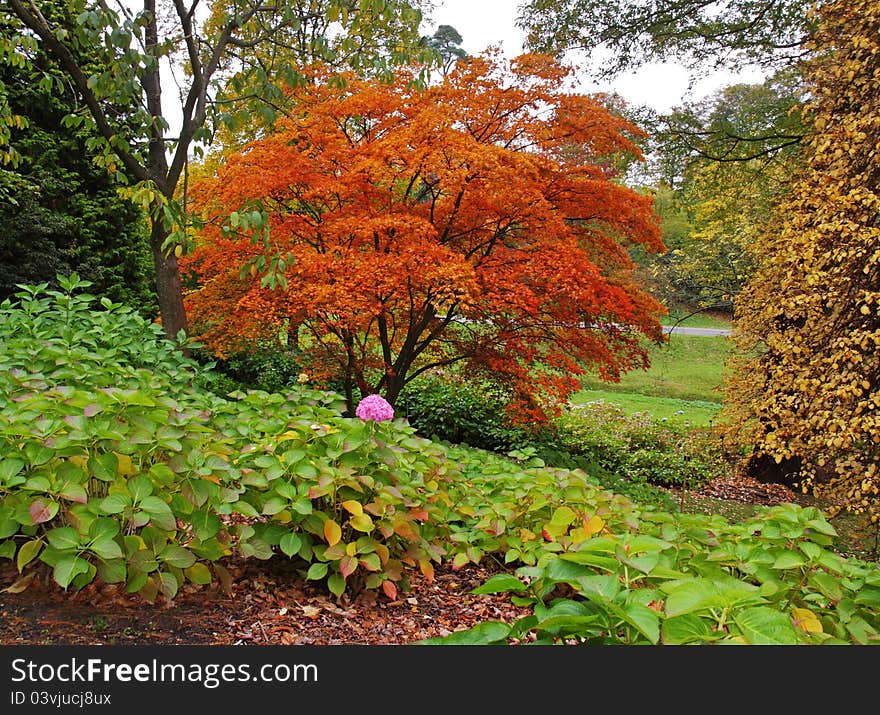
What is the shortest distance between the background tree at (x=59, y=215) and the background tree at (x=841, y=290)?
7.21 metres

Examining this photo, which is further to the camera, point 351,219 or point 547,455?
point 547,455

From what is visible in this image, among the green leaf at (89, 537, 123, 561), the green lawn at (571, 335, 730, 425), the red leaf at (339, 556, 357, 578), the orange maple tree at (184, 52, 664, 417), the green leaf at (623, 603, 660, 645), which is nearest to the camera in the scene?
the green leaf at (623, 603, 660, 645)

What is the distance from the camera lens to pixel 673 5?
25.4 feet

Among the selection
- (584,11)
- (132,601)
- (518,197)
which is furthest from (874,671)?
(584,11)

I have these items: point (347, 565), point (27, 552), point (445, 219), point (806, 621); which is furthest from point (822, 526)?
point (445, 219)

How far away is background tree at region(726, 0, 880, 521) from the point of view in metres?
3.51

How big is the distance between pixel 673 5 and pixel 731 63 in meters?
1.22

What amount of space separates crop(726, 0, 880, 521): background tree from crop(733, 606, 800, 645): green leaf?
2.80m

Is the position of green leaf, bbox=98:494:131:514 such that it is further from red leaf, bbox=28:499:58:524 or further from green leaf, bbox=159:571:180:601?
green leaf, bbox=159:571:180:601

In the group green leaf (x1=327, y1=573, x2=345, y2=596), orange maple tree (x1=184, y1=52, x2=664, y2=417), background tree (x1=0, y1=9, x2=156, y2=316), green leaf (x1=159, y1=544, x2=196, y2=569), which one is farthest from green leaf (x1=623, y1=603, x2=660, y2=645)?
background tree (x1=0, y1=9, x2=156, y2=316)

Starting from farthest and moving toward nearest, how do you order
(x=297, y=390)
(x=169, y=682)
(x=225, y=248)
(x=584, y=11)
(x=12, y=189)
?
1. (x=584, y=11)
2. (x=12, y=189)
3. (x=225, y=248)
4. (x=297, y=390)
5. (x=169, y=682)

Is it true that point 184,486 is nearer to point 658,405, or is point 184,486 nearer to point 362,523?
point 362,523

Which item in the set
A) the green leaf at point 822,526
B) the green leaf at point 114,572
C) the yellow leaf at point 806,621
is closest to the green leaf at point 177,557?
the green leaf at point 114,572

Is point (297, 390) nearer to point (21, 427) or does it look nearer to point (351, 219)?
point (21, 427)
